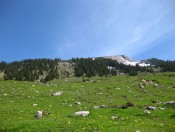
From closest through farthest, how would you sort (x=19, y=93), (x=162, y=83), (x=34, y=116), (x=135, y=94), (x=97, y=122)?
(x=97, y=122) → (x=34, y=116) → (x=19, y=93) → (x=135, y=94) → (x=162, y=83)

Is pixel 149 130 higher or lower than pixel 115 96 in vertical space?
lower

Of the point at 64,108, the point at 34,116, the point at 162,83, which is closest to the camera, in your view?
the point at 34,116

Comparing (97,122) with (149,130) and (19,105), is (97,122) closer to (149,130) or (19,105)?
(149,130)

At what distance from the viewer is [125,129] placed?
2333 cm

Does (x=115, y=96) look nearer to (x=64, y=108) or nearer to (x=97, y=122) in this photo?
(x=64, y=108)

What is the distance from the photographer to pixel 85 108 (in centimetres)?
3488

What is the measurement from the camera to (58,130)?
23.7 meters

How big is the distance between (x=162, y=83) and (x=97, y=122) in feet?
127

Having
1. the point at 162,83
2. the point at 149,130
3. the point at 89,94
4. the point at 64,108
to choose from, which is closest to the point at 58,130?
the point at 149,130

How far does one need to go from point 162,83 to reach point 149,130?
38.7 meters

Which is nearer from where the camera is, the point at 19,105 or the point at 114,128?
the point at 114,128

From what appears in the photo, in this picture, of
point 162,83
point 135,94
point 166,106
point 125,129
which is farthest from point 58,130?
point 162,83

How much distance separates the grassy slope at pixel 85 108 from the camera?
24844 mm

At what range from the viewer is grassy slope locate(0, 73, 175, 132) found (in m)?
24.8
